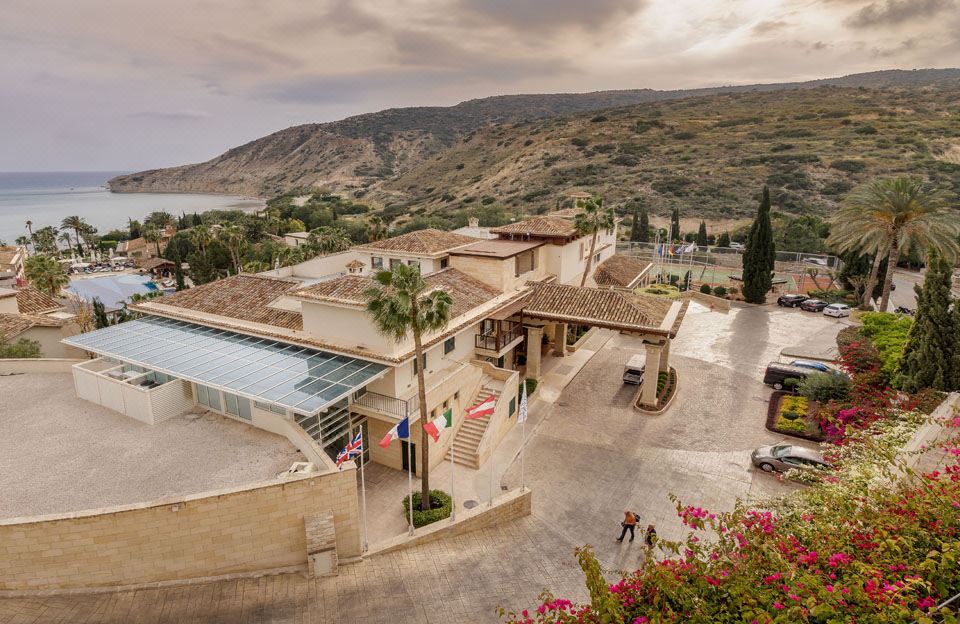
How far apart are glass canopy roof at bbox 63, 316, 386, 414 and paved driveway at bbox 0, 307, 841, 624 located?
616 centimetres

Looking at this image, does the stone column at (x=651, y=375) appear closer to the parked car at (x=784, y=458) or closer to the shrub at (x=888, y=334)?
the parked car at (x=784, y=458)

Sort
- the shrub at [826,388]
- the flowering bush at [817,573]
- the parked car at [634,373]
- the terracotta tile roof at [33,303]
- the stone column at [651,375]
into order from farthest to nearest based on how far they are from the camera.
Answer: the terracotta tile roof at [33,303]
the parked car at [634,373]
the stone column at [651,375]
the shrub at [826,388]
the flowering bush at [817,573]

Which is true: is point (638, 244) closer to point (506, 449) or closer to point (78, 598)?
point (506, 449)

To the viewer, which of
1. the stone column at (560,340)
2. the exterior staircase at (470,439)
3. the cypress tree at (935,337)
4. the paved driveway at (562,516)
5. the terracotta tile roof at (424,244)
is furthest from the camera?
the stone column at (560,340)

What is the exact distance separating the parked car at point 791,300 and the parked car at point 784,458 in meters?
31.3

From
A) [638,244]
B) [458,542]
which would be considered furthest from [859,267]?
[458,542]

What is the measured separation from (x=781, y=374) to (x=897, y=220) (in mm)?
18014

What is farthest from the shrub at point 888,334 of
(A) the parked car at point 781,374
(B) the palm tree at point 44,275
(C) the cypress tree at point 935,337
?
(B) the palm tree at point 44,275

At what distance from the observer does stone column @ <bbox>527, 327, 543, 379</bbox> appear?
32.2 m

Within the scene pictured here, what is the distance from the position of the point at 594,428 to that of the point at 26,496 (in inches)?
921

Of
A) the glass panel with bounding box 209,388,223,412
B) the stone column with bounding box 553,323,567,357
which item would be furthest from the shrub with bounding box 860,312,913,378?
the glass panel with bounding box 209,388,223,412

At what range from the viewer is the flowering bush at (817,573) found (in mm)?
8148

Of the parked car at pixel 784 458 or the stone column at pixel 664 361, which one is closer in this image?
the parked car at pixel 784 458

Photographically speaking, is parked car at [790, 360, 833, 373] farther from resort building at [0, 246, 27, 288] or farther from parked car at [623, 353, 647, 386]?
resort building at [0, 246, 27, 288]
